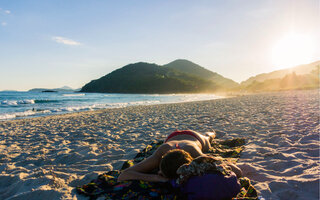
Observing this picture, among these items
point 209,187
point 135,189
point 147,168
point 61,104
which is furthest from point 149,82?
point 209,187

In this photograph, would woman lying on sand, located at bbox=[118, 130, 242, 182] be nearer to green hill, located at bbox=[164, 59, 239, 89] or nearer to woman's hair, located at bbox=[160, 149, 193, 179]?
woman's hair, located at bbox=[160, 149, 193, 179]

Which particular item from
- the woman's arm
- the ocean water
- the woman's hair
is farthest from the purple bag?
the ocean water

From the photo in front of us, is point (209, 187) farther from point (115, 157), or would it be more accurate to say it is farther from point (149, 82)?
point (149, 82)

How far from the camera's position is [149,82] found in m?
93.8

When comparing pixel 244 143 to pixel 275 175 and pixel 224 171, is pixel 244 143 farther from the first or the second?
pixel 224 171

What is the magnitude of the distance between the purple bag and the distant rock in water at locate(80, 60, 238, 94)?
77294mm

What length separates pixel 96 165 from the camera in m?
4.00

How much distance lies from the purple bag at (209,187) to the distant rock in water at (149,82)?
77.3 metres

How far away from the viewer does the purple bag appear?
2.20 metres

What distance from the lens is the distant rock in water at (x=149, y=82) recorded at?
86688mm

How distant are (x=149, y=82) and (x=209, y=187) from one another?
9219 cm

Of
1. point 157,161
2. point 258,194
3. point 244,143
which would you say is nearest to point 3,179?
point 157,161

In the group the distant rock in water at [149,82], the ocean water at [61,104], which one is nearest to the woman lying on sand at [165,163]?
the ocean water at [61,104]

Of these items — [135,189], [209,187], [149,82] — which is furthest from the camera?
[149,82]
